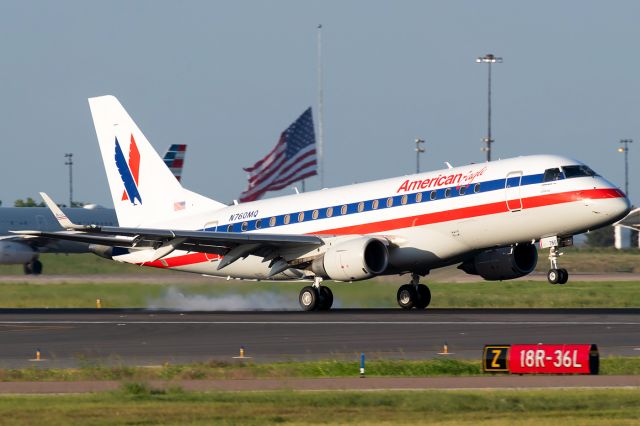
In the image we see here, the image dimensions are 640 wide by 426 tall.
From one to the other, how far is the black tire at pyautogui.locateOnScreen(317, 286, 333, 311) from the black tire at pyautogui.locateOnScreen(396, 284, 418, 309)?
243 centimetres

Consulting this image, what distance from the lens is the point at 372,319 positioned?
38.0 meters

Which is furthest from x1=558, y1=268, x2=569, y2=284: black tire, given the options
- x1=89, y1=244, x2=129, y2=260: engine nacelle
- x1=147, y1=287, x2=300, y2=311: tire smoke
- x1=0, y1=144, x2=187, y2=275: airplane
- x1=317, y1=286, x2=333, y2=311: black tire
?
x1=0, y1=144, x2=187, y2=275: airplane

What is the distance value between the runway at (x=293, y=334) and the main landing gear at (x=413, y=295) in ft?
2.25

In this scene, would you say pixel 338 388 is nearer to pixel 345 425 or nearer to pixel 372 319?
pixel 345 425

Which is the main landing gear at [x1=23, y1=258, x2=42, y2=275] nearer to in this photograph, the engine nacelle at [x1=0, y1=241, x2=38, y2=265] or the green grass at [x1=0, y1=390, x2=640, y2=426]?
the engine nacelle at [x1=0, y1=241, x2=38, y2=265]

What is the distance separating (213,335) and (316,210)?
1205cm

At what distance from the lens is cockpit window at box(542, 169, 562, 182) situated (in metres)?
38.6

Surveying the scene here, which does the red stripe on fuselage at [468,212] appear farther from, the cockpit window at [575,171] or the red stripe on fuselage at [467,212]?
the cockpit window at [575,171]

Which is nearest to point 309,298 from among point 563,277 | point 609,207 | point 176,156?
point 563,277

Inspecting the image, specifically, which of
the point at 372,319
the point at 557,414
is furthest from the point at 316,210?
the point at 557,414

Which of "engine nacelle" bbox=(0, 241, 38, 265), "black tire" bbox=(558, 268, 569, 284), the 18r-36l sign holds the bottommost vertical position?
the 18r-36l sign

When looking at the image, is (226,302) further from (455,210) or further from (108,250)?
(455,210)

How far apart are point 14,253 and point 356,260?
132 ft

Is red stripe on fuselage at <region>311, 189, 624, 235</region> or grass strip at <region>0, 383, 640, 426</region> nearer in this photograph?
grass strip at <region>0, 383, 640, 426</region>
